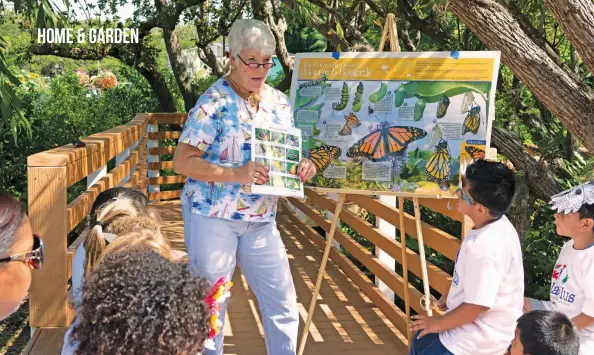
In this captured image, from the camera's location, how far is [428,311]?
3396 millimetres

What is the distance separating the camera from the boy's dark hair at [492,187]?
2805 mm

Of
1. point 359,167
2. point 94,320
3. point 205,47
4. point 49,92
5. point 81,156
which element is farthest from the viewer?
point 49,92

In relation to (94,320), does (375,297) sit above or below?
below

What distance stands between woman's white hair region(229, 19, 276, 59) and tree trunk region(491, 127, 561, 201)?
2992 mm

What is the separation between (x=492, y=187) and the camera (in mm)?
2812

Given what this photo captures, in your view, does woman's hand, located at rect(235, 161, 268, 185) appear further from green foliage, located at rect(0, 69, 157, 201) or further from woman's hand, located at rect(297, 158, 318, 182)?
green foliage, located at rect(0, 69, 157, 201)

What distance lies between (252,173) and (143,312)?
1.63 metres

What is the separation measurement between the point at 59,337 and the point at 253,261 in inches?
35.0

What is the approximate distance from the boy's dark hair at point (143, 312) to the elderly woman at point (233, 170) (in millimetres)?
1534

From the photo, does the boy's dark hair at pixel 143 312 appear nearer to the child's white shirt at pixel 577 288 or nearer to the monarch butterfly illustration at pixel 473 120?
the child's white shirt at pixel 577 288

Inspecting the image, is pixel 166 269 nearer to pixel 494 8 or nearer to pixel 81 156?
pixel 81 156

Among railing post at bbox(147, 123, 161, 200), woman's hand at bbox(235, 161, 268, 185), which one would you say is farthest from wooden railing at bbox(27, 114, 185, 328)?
railing post at bbox(147, 123, 161, 200)

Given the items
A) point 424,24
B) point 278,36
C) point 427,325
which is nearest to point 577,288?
point 427,325

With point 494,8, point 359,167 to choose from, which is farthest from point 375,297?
point 494,8
